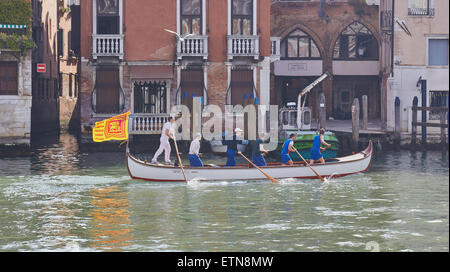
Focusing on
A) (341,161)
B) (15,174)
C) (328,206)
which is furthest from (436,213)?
(15,174)

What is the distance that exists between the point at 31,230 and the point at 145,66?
64.2ft

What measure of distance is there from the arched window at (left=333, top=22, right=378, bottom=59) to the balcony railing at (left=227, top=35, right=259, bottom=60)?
15700mm

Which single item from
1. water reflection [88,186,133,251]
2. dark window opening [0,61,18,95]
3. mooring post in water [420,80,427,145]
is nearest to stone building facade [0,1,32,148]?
dark window opening [0,61,18,95]

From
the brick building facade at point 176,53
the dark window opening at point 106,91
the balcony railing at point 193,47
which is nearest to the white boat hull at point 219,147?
the brick building facade at point 176,53

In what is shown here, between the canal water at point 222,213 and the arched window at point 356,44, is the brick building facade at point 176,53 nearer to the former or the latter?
the canal water at point 222,213

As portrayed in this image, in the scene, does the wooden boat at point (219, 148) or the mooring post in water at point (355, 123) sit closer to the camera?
the wooden boat at point (219, 148)

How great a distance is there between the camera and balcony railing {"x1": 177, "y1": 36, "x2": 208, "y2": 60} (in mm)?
35250

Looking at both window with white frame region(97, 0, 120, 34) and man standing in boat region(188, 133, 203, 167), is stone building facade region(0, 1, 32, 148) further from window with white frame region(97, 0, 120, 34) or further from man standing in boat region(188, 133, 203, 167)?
man standing in boat region(188, 133, 203, 167)

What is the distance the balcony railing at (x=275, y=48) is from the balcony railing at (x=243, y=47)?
5.50 ft

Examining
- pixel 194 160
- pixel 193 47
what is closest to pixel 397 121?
pixel 193 47

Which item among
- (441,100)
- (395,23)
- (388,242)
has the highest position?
(395,23)

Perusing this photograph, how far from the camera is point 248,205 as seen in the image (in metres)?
20.3

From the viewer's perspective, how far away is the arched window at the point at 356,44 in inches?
1967

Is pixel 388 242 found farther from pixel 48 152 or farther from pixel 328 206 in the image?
pixel 48 152
